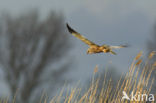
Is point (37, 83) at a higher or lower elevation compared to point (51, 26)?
lower

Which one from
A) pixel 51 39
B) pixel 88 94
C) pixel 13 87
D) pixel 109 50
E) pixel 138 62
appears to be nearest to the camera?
pixel 109 50

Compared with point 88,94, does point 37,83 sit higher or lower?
higher

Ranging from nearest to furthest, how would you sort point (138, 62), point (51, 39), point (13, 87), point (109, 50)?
point (109, 50) < point (138, 62) < point (13, 87) < point (51, 39)

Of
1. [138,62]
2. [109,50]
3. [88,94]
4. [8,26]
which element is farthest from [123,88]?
[8,26]

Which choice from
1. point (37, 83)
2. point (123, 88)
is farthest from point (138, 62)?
point (37, 83)

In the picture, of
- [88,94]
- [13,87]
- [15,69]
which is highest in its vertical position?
[15,69]

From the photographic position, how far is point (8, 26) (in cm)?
1096

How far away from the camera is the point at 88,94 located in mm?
2334

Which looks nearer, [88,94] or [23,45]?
[88,94]

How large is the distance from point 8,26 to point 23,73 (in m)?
1.92

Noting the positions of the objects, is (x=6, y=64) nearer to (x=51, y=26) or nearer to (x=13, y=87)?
(x=13, y=87)

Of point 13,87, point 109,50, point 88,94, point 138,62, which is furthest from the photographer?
point 13,87

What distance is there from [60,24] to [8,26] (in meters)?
2.03

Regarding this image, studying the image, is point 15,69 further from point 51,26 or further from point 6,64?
point 51,26
